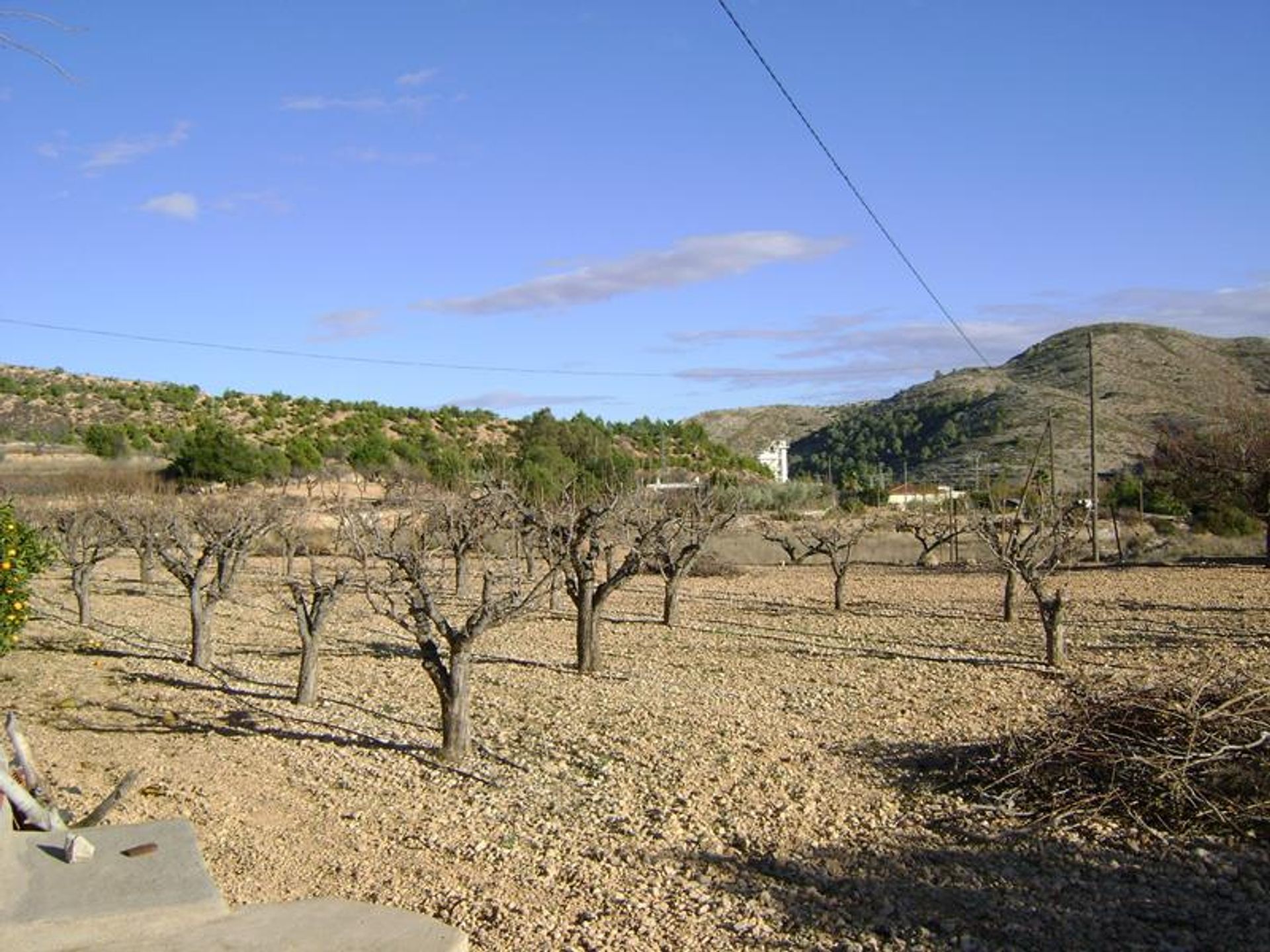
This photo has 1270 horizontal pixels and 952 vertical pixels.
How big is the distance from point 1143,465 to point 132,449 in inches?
1799

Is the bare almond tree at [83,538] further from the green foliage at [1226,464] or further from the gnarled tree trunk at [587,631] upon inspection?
the green foliage at [1226,464]


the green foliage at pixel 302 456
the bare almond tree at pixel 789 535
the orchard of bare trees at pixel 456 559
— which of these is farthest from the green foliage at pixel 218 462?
the bare almond tree at pixel 789 535

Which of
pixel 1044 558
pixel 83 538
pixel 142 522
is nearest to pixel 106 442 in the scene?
pixel 142 522

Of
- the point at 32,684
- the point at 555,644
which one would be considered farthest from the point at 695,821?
the point at 555,644

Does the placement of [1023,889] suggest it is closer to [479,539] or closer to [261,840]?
[261,840]

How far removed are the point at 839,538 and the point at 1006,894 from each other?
71.3ft

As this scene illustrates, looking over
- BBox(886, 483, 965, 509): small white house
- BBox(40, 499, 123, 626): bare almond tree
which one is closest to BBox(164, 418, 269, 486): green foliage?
BBox(40, 499, 123, 626): bare almond tree

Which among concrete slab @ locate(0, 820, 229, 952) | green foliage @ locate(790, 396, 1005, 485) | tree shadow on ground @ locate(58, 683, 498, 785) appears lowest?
tree shadow on ground @ locate(58, 683, 498, 785)

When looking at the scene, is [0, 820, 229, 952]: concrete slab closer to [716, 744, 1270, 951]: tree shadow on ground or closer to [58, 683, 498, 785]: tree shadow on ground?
[716, 744, 1270, 951]: tree shadow on ground

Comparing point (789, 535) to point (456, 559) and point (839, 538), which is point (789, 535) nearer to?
point (839, 538)

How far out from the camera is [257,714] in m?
12.3

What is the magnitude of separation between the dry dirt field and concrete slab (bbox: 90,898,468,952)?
81 centimetres

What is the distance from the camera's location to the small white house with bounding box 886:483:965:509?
58625 mm

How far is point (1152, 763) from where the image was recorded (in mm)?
8375
